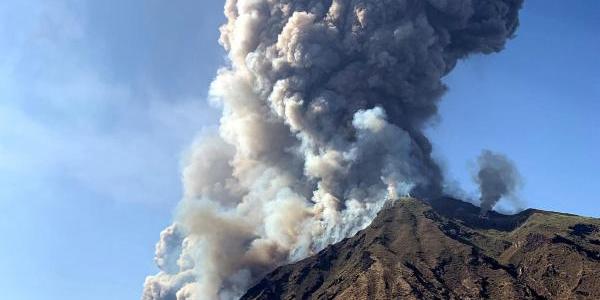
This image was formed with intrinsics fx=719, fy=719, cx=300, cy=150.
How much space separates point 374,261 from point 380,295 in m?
15.3

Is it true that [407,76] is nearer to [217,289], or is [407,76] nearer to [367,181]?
[367,181]

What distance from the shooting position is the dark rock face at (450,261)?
113 meters

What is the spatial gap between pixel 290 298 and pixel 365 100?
47.1 m

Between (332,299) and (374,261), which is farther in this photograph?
(374,261)

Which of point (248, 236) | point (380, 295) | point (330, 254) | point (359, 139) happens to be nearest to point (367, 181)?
point (359, 139)

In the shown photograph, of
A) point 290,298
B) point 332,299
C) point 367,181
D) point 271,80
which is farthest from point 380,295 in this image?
point 271,80

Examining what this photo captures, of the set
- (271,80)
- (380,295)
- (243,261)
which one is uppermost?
(271,80)

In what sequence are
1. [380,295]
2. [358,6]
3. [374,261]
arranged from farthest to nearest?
[358,6] → [374,261] → [380,295]

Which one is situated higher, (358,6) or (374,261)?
(358,6)

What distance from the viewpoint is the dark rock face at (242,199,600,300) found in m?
113

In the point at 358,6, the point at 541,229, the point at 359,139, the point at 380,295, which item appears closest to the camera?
the point at 380,295

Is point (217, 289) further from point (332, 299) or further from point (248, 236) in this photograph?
point (332, 299)

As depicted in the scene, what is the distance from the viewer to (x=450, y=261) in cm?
12438

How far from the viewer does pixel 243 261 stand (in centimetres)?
15262
